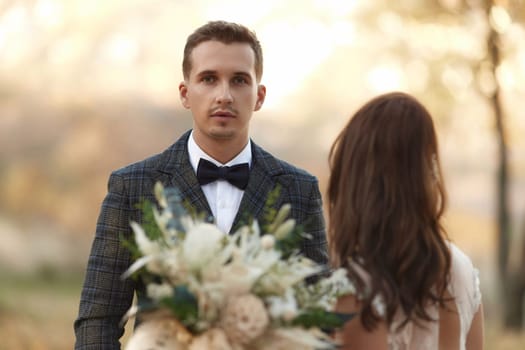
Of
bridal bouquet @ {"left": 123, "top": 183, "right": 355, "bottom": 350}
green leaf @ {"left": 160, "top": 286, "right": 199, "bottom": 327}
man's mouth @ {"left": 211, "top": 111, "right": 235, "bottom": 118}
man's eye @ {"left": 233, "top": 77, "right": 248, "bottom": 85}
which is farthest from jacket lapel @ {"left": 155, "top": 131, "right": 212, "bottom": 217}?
green leaf @ {"left": 160, "top": 286, "right": 199, "bottom": 327}

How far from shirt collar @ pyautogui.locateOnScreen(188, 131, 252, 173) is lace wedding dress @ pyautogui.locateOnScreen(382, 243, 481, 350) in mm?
1033

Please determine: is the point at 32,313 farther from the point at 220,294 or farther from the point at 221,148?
the point at 220,294

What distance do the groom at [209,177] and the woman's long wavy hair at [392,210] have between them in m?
0.69

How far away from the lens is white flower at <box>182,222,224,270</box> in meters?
2.17

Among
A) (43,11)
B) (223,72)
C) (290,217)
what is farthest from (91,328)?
(43,11)

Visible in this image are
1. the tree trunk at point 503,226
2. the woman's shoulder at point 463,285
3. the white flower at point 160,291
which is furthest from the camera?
the tree trunk at point 503,226

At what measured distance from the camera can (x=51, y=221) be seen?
27.5ft

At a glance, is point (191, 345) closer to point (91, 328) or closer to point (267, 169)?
point (91, 328)

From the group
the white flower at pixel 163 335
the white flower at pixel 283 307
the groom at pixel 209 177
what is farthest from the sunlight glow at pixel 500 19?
the white flower at pixel 163 335

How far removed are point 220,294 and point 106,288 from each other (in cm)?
104

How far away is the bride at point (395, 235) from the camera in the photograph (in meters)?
2.39

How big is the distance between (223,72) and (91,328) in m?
1.04

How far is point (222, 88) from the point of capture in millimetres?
3143

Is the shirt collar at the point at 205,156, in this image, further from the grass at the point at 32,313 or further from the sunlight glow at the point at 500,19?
the sunlight glow at the point at 500,19
